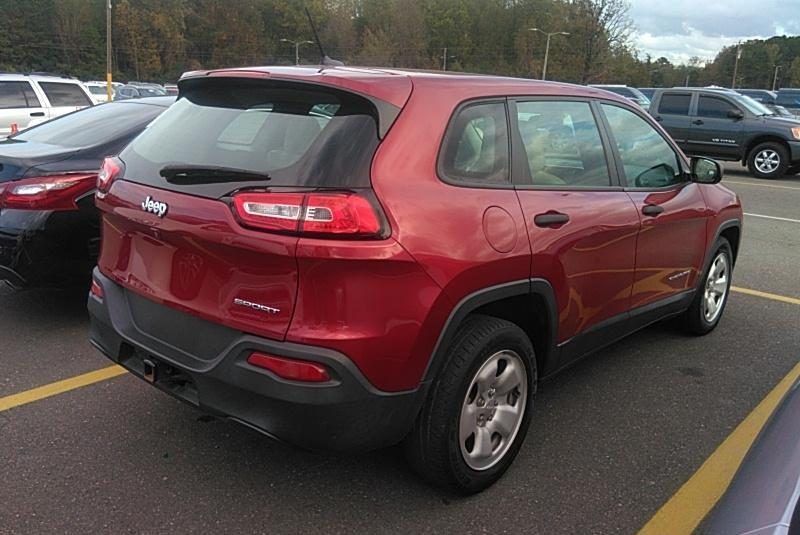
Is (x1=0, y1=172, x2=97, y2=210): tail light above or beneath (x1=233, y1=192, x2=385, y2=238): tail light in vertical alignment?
beneath

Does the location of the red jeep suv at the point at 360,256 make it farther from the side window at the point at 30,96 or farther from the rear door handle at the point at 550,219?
the side window at the point at 30,96

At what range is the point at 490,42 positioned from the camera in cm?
10369

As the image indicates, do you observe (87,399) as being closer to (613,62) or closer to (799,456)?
(799,456)

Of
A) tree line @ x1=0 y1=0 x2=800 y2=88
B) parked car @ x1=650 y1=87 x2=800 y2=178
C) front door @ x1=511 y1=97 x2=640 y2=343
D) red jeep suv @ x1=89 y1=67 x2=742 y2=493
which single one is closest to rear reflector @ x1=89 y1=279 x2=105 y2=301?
red jeep suv @ x1=89 y1=67 x2=742 y2=493

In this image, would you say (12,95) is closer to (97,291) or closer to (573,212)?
(97,291)

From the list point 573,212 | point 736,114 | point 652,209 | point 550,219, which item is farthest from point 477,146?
point 736,114

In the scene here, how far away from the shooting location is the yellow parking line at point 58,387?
139 inches

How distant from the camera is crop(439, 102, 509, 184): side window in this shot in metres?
2.66

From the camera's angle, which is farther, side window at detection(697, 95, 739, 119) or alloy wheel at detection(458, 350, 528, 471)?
side window at detection(697, 95, 739, 119)

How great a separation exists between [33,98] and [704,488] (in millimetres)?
12202

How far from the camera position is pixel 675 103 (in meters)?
15.9

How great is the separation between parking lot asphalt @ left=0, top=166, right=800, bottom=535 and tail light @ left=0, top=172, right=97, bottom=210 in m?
0.83

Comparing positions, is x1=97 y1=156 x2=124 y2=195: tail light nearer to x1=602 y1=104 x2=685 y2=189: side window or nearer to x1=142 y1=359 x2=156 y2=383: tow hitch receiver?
x1=142 y1=359 x2=156 y2=383: tow hitch receiver

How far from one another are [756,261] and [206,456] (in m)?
6.23
